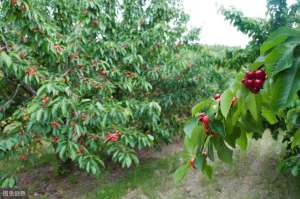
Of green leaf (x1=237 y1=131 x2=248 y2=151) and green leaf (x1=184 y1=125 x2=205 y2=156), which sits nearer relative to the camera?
green leaf (x1=184 y1=125 x2=205 y2=156)

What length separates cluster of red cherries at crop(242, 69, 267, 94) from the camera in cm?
96

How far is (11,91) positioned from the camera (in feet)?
17.0

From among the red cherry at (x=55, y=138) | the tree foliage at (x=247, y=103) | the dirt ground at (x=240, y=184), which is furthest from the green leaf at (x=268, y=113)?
the dirt ground at (x=240, y=184)

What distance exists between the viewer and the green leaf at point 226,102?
1.03 meters

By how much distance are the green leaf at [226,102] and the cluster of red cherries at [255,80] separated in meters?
0.08

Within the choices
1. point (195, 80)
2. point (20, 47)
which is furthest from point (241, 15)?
point (20, 47)

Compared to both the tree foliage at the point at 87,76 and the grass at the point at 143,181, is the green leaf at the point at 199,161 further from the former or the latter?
the grass at the point at 143,181

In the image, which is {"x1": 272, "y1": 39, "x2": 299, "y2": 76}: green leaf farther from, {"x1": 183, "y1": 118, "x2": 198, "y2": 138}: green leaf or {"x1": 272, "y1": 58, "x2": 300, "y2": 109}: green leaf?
{"x1": 183, "y1": 118, "x2": 198, "y2": 138}: green leaf

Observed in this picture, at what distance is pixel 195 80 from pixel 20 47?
3242mm

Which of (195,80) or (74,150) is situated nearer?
(74,150)

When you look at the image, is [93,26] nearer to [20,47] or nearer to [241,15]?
[20,47]

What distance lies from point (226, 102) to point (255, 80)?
120mm

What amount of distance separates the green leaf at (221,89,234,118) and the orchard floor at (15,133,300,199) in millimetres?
4689

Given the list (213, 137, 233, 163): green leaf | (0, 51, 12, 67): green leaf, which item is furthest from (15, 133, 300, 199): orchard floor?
(213, 137, 233, 163): green leaf
